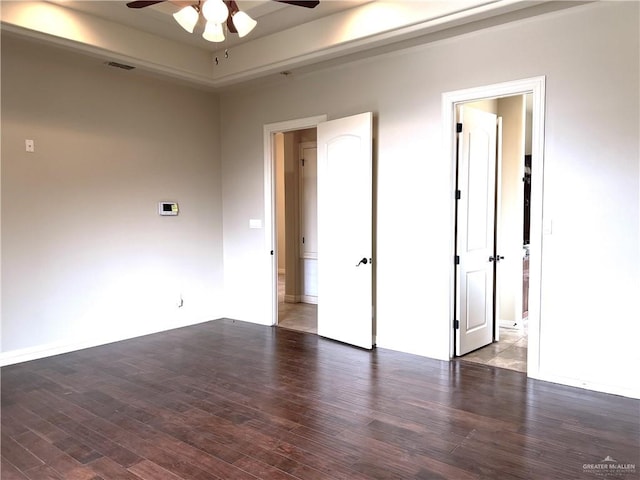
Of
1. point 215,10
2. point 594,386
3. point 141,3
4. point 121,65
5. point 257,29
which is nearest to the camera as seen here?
point 215,10

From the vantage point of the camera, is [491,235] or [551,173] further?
[491,235]

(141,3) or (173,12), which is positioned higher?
(173,12)

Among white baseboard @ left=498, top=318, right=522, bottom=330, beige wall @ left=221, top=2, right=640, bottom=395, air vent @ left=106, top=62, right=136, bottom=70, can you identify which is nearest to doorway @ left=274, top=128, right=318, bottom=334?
beige wall @ left=221, top=2, right=640, bottom=395

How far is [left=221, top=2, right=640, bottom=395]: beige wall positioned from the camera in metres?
3.23

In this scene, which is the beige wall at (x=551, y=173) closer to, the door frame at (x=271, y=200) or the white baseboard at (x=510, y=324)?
the door frame at (x=271, y=200)

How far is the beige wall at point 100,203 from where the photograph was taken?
162 inches

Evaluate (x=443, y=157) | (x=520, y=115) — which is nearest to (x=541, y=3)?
(x=443, y=157)

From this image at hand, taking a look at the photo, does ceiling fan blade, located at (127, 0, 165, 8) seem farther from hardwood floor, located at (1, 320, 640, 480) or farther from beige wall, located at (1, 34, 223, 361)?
hardwood floor, located at (1, 320, 640, 480)

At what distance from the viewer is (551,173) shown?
350 cm

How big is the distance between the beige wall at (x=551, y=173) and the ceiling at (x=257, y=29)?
280 millimetres

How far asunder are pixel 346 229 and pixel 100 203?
8.26ft

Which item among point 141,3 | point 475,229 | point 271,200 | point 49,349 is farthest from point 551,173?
point 49,349

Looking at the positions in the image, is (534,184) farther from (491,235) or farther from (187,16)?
(187,16)

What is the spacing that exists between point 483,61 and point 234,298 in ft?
12.9
